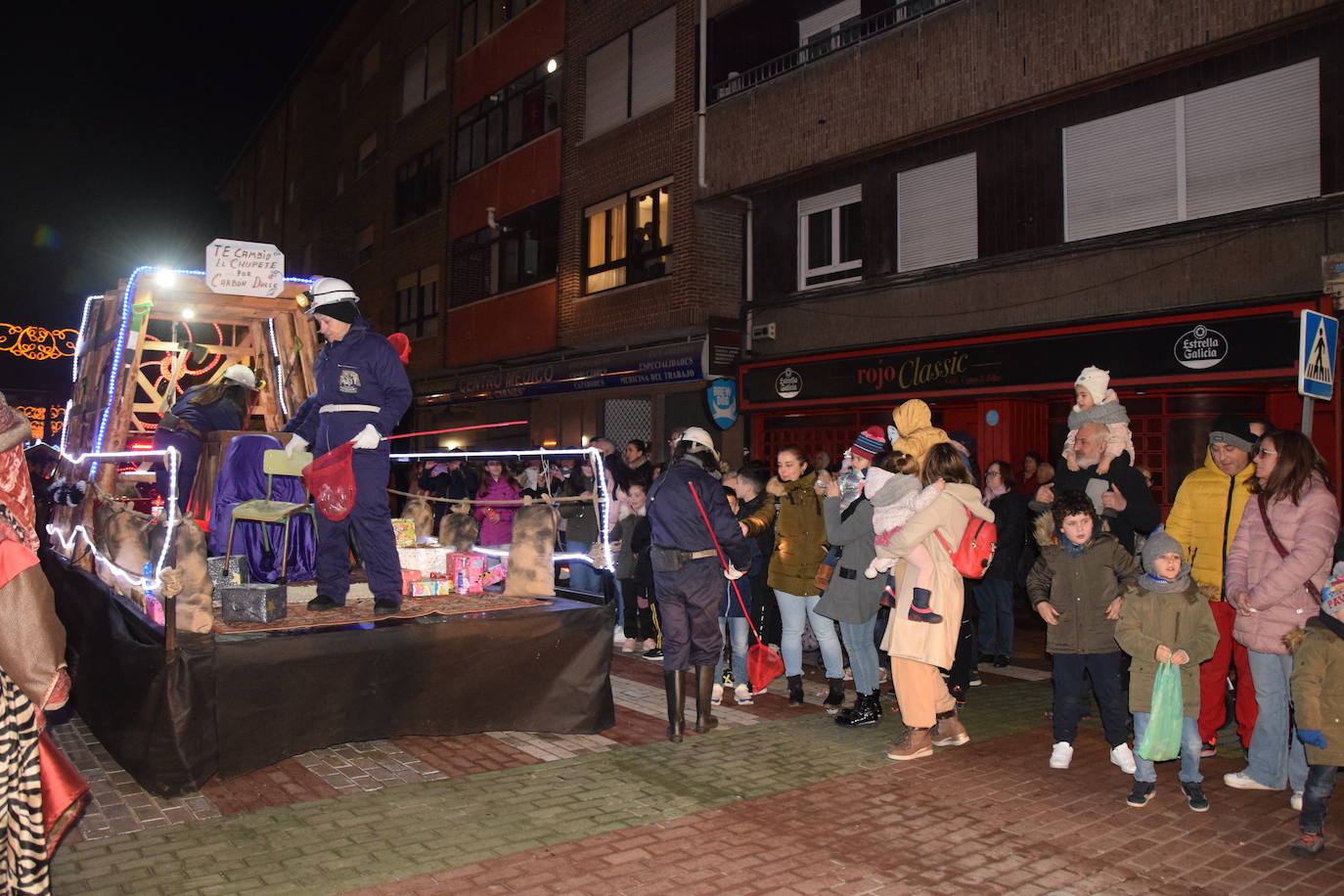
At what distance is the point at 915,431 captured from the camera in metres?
6.72

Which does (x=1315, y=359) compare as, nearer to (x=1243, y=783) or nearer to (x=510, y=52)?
(x=1243, y=783)

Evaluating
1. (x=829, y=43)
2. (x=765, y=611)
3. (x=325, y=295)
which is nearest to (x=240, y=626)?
(x=325, y=295)

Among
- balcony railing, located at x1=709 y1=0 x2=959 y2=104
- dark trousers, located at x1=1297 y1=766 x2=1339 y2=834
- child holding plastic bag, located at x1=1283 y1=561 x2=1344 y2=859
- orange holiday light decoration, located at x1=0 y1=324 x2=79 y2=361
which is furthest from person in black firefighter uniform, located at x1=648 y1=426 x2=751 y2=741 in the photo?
orange holiday light decoration, located at x1=0 y1=324 x2=79 y2=361

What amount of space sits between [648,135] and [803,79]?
4.02 metres

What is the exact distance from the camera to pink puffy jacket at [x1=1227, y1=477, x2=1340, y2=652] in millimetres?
5305

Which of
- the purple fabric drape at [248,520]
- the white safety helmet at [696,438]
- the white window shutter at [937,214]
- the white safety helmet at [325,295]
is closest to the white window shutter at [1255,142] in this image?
the white window shutter at [937,214]

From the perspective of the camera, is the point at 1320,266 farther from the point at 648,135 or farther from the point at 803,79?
the point at 648,135

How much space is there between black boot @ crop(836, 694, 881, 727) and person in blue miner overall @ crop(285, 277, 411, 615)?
317 cm

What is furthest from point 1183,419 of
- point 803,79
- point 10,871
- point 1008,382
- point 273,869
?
point 10,871

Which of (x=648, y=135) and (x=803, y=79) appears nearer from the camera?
(x=803, y=79)

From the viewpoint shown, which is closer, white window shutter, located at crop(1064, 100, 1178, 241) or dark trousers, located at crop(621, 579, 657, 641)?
dark trousers, located at crop(621, 579, 657, 641)

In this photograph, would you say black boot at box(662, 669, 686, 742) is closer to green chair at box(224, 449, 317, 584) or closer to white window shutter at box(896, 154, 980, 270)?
green chair at box(224, 449, 317, 584)

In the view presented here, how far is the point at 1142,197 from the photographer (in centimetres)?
1237

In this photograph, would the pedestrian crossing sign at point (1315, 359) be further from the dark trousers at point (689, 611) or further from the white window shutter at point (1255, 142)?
the white window shutter at point (1255, 142)
